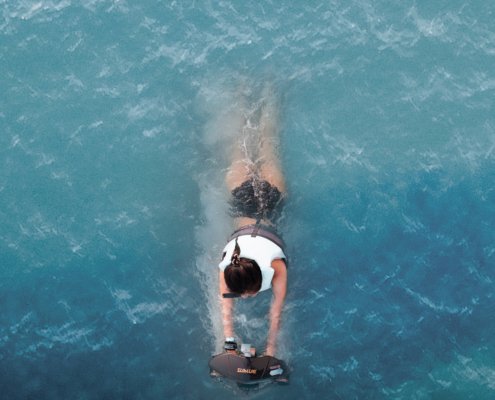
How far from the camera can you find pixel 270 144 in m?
51.6

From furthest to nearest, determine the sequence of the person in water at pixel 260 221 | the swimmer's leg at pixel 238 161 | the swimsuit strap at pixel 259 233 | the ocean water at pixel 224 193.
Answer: the swimmer's leg at pixel 238 161 → the ocean water at pixel 224 193 → the swimsuit strap at pixel 259 233 → the person in water at pixel 260 221

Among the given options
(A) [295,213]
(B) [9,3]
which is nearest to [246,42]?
(A) [295,213]

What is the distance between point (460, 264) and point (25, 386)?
94.9 feet

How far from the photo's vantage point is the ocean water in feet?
159

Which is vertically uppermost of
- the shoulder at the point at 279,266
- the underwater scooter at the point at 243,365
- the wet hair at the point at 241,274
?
the shoulder at the point at 279,266

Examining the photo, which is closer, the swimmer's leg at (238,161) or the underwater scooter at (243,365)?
the underwater scooter at (243,365)

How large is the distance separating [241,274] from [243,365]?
23.4ft

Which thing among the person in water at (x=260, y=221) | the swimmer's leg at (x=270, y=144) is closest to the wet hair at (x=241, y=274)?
the person in water at (x=260, y=221)

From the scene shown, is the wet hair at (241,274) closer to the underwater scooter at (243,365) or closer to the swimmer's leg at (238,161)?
the underwater scooter at (243,365)

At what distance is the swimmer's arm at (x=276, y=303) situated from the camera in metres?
47.6

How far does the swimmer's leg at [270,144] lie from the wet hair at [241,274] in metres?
9.35

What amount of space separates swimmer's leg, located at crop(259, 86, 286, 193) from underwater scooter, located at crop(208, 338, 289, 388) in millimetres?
11078

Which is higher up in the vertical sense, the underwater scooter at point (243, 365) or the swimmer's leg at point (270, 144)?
the swimmer's leg at point (270, 144)

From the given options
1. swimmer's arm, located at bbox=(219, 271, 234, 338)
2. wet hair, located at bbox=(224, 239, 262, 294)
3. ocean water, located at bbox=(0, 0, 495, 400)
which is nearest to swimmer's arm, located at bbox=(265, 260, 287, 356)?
ocean water, located at bbox=(0, 0, 495, 400)
